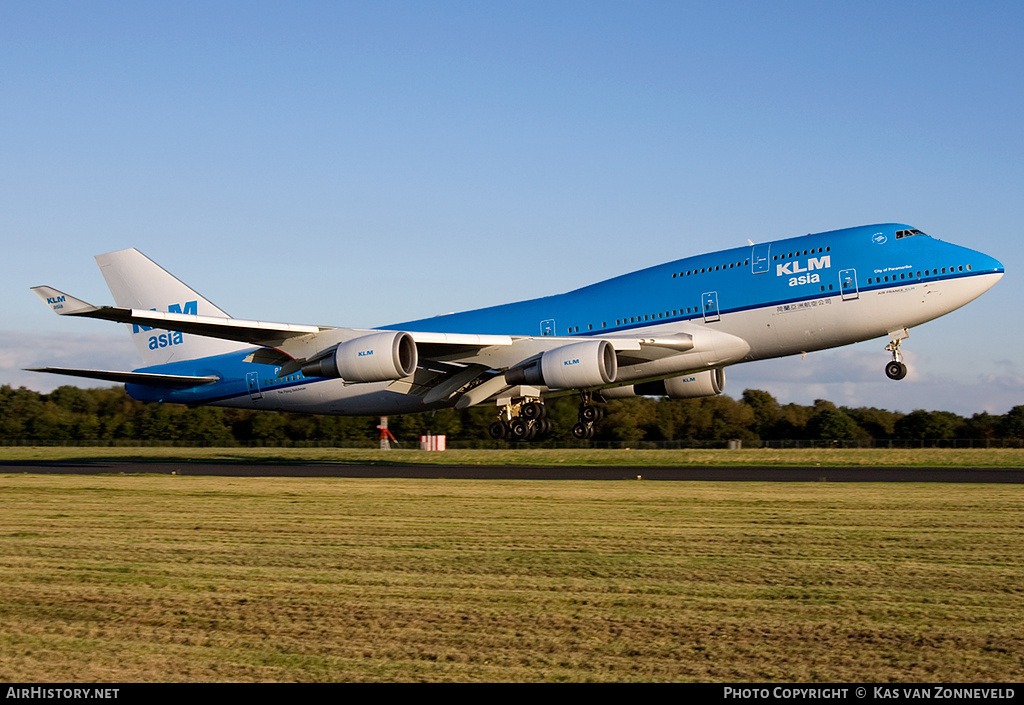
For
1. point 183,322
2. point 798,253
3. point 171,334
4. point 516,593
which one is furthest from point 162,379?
point 516,593

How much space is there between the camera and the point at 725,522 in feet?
59.8

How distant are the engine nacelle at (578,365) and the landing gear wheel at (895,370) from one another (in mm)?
8228

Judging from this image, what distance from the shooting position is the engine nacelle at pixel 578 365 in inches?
1187

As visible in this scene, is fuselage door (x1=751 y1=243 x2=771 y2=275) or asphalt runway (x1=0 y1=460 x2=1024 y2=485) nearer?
fuselage door (x1=751 y1=243 x2=771 y2=275)

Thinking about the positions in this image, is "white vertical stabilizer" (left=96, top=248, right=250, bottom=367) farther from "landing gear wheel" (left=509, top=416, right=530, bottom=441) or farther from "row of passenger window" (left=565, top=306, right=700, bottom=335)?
"row of passenger window" (left=565, top=306, right=700, bottom=335)

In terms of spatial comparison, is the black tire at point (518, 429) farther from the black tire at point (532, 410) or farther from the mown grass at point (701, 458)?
the mown grass at point (701, 458)

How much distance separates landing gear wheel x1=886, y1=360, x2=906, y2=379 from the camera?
1164 inches

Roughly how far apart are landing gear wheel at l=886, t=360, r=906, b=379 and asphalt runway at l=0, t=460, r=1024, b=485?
3105 mm

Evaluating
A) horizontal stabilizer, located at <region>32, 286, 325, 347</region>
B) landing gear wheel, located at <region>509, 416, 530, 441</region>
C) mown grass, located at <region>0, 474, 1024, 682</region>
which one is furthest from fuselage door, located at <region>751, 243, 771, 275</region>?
horizontal stabilizer, located at <region>32, 286, 325, 347</region>

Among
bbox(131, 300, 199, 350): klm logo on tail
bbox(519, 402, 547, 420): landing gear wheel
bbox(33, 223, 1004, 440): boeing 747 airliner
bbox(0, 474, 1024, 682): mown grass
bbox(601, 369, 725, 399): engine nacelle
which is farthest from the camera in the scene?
bbox(131, 300, 199, 350): klm logo on tail

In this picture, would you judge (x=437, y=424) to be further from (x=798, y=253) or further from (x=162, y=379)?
(x=798, y=253)
